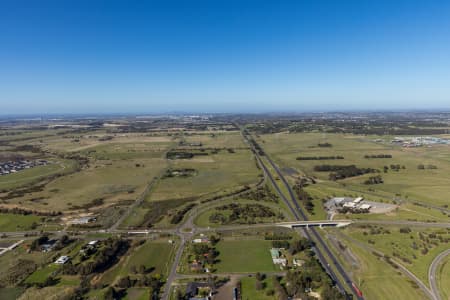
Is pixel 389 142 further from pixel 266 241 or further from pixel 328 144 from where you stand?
pixel 266 241

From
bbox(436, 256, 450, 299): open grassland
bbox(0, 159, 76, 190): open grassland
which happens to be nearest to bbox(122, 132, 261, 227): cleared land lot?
bbox(0, 159, 76, 190): open grassland

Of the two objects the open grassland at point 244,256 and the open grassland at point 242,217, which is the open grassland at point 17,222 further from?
the open grassland at point 244,256

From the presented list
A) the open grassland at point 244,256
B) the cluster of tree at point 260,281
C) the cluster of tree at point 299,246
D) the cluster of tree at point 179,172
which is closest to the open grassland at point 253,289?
the cluster of tree at point 260,281

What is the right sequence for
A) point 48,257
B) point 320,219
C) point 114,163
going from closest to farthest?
point 48,257 < point 320,219 < point 114,163

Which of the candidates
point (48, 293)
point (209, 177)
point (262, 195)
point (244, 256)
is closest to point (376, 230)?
point (262, 195)

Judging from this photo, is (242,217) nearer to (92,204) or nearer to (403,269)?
(403,269)

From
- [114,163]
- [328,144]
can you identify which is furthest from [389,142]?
[114,163]

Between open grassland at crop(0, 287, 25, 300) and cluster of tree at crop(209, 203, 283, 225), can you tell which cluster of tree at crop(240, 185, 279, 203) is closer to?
cluster of tree at crop(209, 203, 283, 225)
